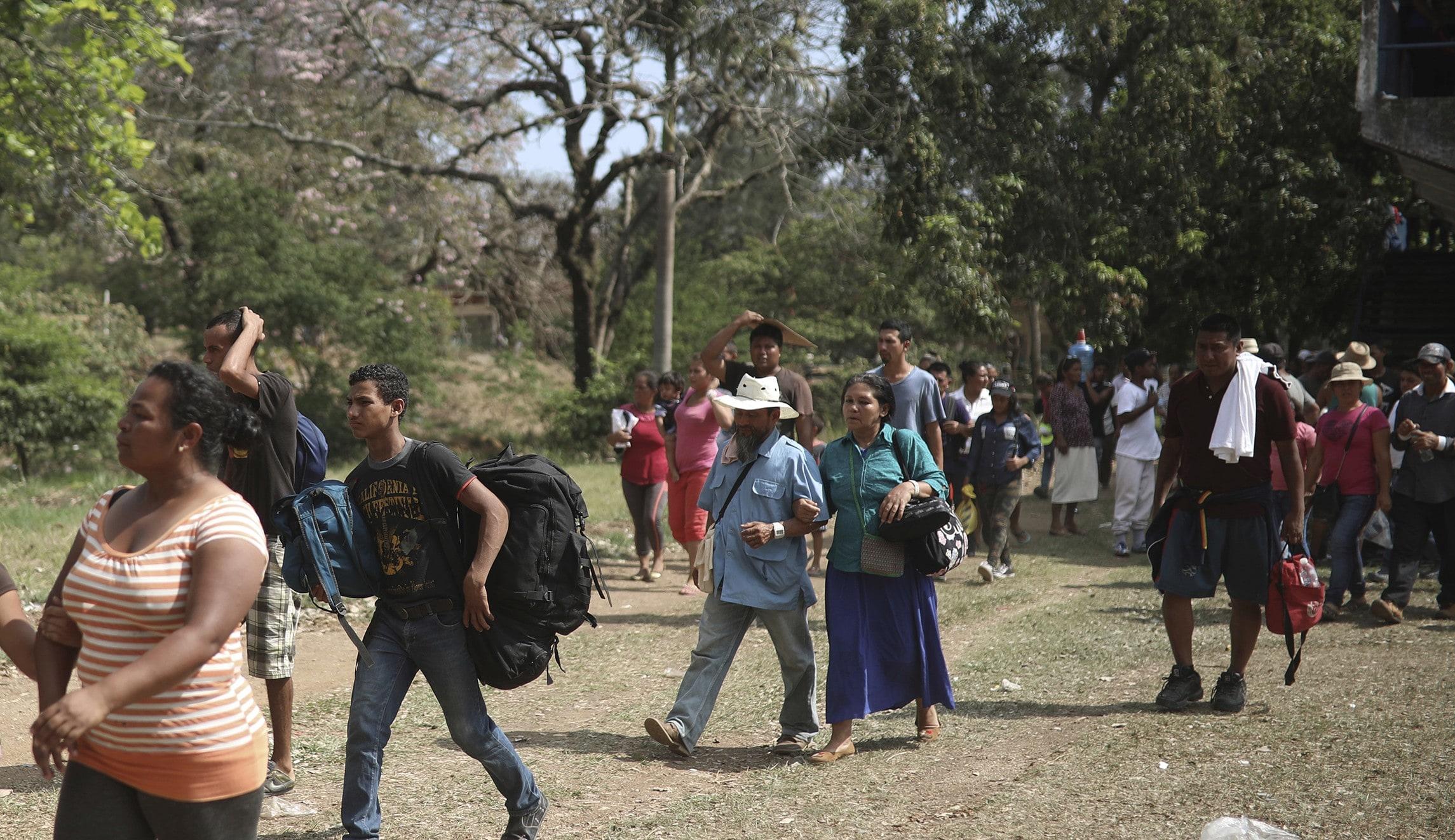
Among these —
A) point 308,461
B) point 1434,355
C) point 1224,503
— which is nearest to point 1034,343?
point 1434,355

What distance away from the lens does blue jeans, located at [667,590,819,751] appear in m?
5.71

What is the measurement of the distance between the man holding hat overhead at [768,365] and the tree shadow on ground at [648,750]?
1.64 meters

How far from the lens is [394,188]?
2566cm

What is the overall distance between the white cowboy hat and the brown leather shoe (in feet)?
17.2

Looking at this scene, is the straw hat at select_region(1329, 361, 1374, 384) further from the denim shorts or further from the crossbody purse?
the denim shorts

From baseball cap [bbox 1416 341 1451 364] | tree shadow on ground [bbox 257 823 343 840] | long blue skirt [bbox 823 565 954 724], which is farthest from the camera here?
baseball cap [bbox 1416 341 1451 364]

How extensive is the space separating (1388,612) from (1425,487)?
35.6 inches

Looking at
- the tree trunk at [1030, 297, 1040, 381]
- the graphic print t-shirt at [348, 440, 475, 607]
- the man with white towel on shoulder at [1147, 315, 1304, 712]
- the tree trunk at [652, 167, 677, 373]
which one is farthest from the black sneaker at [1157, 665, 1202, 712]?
the tree trunk at [1030, 297, 1040, 381]

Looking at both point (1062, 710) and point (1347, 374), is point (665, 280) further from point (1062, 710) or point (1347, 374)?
point (1062, 710)

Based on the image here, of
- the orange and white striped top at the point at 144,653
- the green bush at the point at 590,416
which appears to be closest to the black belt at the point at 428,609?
the orange and white striped top at the point at 144,653

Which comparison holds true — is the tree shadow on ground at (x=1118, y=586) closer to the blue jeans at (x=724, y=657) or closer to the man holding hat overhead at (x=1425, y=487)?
the man holding hat overhead at (x=1425, y=487)

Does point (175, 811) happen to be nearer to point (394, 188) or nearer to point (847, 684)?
point (847, 684)

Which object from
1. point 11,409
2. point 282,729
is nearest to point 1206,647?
point 282,729

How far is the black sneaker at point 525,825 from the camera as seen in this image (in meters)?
4.44
